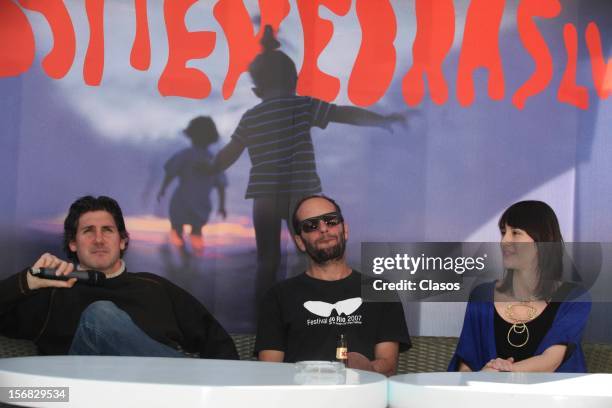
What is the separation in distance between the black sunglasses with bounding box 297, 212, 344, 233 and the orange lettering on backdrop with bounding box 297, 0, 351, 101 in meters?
0.52

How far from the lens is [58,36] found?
3.68 m

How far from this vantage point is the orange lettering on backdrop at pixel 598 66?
143 inches

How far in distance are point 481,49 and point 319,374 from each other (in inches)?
81.7

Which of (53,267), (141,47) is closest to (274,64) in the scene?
(141,47)

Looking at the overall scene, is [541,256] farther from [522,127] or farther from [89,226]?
[89,226]

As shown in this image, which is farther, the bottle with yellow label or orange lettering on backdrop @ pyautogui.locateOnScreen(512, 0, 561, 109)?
orange lettering on backdrop @ pyautogui.locateOnScreen(512, 0, 561, 109)

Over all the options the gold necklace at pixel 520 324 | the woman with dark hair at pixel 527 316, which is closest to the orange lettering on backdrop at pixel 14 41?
the woman with dark hair at pixel 527 316

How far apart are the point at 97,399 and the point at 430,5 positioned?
2.39 meters

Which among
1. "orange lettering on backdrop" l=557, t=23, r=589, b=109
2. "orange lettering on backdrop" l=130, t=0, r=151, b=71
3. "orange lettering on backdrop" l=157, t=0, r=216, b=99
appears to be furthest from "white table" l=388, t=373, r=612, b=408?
"orange lettering on backdrop" l=130, t=0, r=151, b=71

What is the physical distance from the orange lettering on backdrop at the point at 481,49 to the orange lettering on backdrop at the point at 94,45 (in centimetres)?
143

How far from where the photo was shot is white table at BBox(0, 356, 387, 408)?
177cm

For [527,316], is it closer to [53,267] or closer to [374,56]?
[374,56]

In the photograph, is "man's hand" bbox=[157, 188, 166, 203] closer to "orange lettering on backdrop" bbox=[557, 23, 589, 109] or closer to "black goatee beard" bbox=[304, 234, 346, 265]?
"black goatee beard" bbox=[304, 234, 346, 265]

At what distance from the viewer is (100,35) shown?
3715 mm
